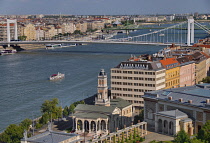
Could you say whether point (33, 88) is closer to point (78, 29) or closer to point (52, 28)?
point (52, 28)

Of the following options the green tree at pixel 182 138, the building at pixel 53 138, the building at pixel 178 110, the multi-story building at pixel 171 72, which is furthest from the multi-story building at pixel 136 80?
the building at pixel 53 138

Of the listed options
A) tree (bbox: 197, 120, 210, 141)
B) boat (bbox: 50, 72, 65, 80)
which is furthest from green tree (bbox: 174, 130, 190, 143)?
boat (bbox: 50, 72, 65, 80)

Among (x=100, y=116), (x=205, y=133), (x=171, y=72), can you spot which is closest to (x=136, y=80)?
(x=171, y=72)

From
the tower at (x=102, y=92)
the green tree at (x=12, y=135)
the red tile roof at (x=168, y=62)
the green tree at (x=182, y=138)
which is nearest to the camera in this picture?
the green tree at (x=182, y=138)

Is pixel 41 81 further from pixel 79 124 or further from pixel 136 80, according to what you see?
pixel 79 124

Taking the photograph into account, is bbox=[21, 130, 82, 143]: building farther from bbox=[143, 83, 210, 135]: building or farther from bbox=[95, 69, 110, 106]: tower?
bbox=[95, 69, 110, 106]: tower

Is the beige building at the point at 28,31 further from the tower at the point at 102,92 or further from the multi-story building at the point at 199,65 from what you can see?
the tower at the point at 102,92
